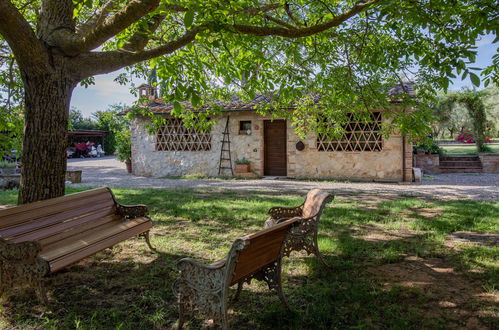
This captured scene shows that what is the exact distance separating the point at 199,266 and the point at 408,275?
2.28 m

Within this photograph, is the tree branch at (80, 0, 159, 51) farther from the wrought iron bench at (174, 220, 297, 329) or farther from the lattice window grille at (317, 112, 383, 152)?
the lattice window grille at (317, 112, 383, 152)

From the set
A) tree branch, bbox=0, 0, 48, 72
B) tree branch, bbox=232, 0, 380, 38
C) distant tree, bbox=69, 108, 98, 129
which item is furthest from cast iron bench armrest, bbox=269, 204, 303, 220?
distant tree, bbox=69, 108, 98, 129

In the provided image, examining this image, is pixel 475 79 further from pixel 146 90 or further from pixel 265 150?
pixel 146 90

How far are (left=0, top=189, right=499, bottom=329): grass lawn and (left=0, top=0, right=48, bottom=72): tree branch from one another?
2.21 meters

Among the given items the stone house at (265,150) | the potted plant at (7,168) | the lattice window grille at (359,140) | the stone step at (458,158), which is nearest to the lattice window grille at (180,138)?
the stone house at (265,150)

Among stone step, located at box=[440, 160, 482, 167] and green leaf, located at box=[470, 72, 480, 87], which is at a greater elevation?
green leaf, located at box=[470, 72, 480, 87]

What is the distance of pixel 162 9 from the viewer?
12.8ft

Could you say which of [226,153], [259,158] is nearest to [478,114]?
[259,158]

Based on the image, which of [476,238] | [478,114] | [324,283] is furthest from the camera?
[478,114]

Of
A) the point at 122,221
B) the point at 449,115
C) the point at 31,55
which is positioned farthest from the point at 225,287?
the point at 449,115

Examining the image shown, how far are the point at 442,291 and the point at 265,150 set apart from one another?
1019 cm

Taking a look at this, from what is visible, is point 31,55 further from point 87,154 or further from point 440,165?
point 87,154

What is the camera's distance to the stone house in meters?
11.2

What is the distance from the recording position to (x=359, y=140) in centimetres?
1156
